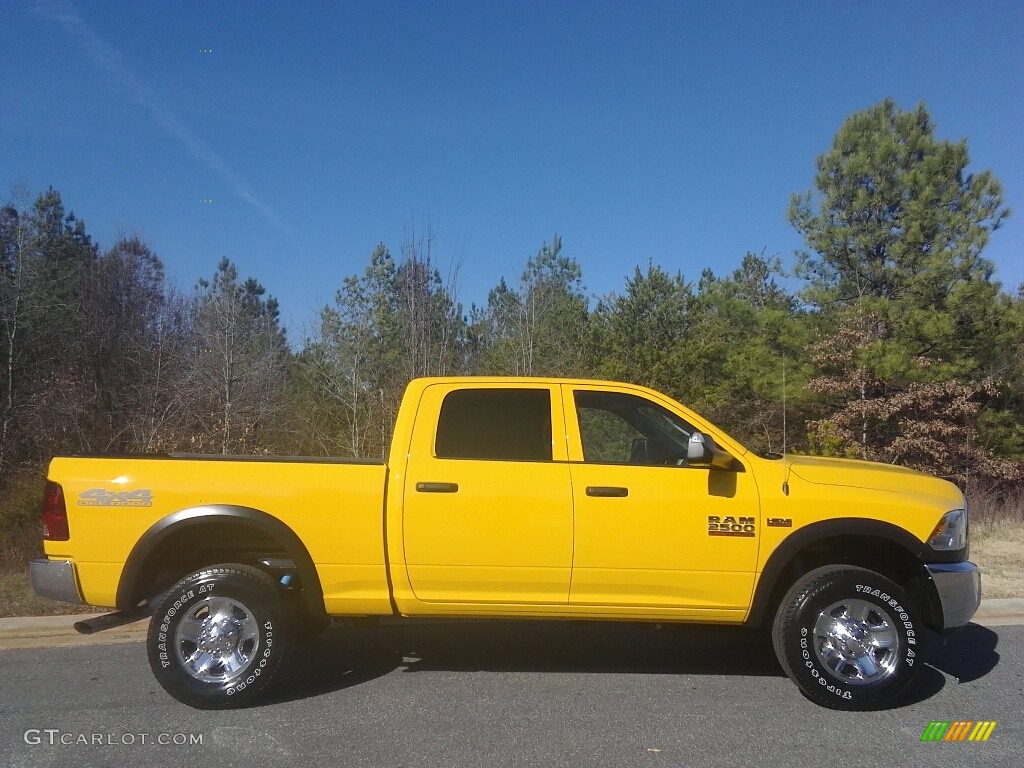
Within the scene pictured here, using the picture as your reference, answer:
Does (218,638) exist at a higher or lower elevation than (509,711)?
higher

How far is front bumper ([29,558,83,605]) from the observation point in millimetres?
4789

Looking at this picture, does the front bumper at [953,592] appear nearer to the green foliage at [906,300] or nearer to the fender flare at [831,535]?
the fender flare at [831,535]

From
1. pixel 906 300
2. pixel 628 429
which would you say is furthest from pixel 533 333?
pixel 628 429

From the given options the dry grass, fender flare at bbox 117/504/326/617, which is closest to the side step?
fender flare at bbox 117/504/326/617

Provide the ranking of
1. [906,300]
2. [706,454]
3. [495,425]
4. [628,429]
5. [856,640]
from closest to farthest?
[706,454], [856,640], [495,425], [628,429], [906,300]

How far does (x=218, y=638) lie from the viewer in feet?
15.8

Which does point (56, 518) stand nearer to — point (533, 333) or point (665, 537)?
point (665, 537)

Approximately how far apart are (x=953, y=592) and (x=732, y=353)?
12.3 metres

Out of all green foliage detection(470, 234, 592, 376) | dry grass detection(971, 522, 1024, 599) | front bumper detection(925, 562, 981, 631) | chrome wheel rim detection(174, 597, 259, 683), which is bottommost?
dry grass detection(971, 522, 1024, 599)

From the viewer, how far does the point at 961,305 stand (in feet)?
50.5

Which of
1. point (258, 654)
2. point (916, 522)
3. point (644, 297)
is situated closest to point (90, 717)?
point (258, 654)

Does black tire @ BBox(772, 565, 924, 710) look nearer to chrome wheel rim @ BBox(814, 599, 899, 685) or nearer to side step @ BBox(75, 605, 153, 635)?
chrome wheel rim @ BBox(814, 599, 899, 685)

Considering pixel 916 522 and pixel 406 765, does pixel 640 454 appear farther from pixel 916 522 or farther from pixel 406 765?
pixel 406 765

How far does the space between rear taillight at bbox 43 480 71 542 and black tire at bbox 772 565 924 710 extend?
14.2 feet
